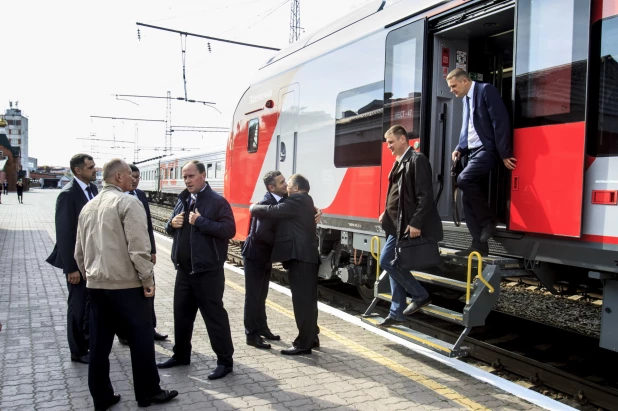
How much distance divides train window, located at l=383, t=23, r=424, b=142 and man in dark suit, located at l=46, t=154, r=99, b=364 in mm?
3186

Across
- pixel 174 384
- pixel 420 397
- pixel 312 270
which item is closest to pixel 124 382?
pixel 174 384

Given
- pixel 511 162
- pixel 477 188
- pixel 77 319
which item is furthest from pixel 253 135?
pixel 511 162

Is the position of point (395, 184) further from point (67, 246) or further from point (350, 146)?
point (67, 246)

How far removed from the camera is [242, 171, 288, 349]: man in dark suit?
5.43 meters

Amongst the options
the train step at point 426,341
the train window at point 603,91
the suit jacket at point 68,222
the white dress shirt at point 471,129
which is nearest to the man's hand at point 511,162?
the white dress shirt at point 471,129

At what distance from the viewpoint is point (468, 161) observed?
16.1ft

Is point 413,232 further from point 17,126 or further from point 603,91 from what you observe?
point 17,126

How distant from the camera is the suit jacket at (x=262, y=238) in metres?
5.48

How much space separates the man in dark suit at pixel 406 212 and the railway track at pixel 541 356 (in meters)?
0.92

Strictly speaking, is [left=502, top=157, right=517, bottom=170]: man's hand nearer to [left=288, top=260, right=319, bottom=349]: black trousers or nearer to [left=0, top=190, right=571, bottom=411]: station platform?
[left=0, top=190, right=571, bottom=411]: station platform

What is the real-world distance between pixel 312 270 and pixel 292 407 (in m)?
1.57

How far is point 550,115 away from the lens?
14.0 ft

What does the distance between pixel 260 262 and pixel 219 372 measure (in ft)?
4.56

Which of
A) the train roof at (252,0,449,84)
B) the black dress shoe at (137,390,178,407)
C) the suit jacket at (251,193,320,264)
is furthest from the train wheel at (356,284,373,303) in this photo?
the black dress shoe at (137,390,178,407)
